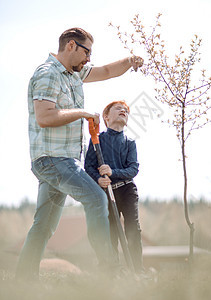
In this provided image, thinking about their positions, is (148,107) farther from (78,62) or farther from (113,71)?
(78,62)

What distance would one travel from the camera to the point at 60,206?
346 cm

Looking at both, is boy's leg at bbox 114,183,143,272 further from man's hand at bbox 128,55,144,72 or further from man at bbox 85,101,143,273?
man's hand at bbox 128,55,144,72

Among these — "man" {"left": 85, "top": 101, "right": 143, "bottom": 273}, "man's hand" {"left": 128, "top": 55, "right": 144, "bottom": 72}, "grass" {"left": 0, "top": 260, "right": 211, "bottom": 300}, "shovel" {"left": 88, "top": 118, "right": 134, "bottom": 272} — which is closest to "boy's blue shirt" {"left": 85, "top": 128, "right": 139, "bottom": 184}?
"man" {"left": 85, "top": 101, "right": 143, "bottom": 273}

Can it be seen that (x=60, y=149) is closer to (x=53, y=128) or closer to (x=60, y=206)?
(x=53, y=128)

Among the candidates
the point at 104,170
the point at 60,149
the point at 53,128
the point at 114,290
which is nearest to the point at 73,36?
the point at 53,128

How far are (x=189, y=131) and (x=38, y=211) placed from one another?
1.93 metres

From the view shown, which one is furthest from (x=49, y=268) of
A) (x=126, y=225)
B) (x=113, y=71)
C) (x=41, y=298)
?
(x=41, y=298)

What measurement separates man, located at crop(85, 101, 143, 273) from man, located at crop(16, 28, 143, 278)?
18.6 inches

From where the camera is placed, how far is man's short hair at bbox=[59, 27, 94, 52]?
3.42 metres

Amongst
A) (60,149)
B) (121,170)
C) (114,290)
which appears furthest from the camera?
(121,170)

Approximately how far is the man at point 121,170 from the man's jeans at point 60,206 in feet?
1.57

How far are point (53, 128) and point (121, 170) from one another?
0.86 meters

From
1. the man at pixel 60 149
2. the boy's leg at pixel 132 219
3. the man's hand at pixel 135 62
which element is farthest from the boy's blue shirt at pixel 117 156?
the man's hand at pixel 135 62

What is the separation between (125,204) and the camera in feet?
12.8
